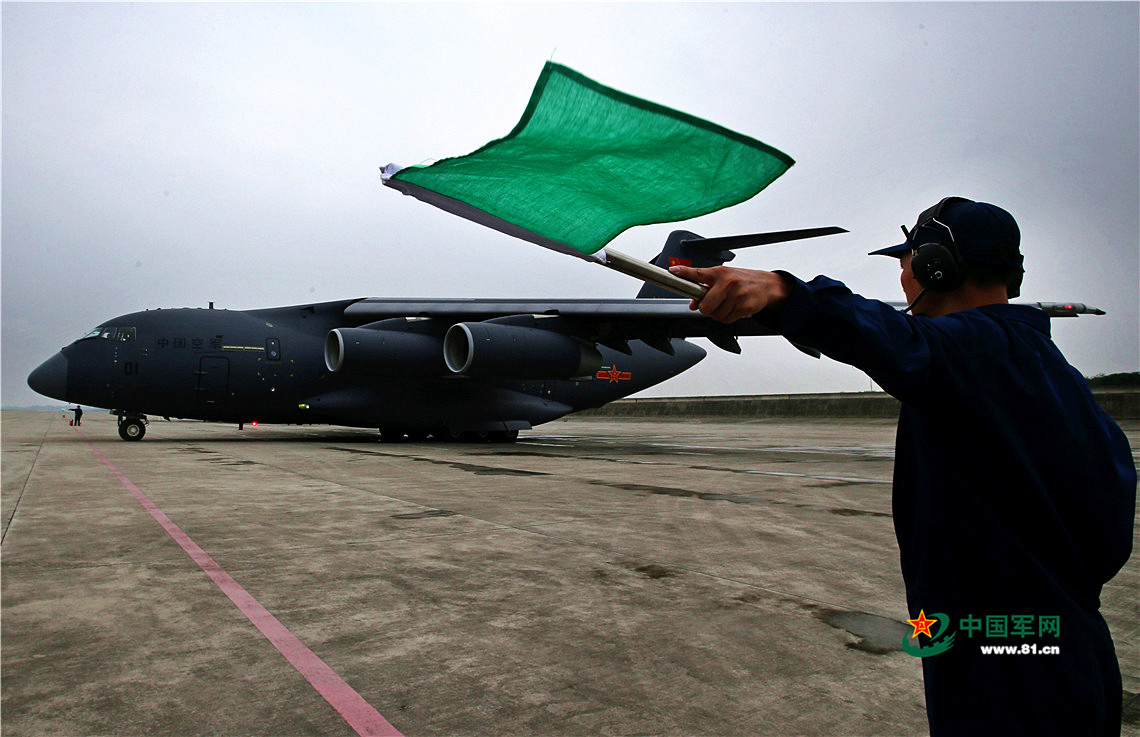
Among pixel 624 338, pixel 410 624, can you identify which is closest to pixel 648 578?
pixel 410 624

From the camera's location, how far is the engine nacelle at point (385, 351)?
14.2 metres

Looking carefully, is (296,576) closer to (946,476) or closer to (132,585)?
(132,585)

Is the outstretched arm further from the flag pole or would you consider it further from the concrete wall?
the concrete wall

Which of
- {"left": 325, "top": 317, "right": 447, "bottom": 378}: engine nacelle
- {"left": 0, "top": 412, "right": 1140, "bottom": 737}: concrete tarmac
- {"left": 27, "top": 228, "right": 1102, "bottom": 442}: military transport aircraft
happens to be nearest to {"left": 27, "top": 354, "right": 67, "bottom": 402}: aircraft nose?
{"left": 27, "top": 228, "right": 1102, "bottom": 442}: military transport aircraft

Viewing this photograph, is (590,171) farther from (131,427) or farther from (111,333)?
(131,427)

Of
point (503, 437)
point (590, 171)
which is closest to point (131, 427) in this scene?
point (503, 437)

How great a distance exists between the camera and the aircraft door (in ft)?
47.5

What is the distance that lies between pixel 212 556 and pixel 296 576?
2.57 ft

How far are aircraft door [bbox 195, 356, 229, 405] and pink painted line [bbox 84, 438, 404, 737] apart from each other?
35.9 feet

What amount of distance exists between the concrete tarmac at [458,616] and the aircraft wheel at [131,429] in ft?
34.3

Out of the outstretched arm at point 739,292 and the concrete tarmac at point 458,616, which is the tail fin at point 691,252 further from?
the outstretched arm at point 739,292

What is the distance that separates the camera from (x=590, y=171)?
63.1 inches

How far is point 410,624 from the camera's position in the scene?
3.15 meters

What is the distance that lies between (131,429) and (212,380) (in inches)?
136
